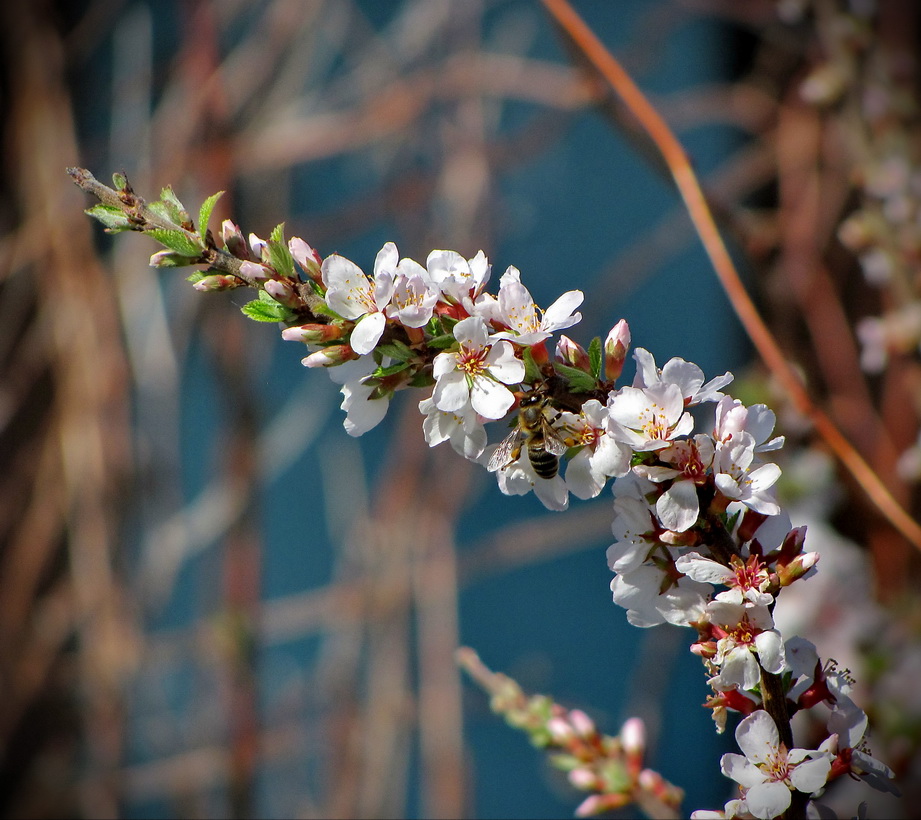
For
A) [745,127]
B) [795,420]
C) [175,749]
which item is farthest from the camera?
[745,127]

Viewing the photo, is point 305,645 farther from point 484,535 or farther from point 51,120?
point 51,120

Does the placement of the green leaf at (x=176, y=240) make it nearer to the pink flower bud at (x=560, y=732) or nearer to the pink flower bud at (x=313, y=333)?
the pink flower bud at (x=313, y=333)

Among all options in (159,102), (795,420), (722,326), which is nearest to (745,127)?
(722,326)

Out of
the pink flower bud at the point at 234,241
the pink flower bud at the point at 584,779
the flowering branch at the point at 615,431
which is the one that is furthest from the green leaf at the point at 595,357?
the pink flower bud at the point at 584,779

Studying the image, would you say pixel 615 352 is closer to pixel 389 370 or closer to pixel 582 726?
pixel 389 370

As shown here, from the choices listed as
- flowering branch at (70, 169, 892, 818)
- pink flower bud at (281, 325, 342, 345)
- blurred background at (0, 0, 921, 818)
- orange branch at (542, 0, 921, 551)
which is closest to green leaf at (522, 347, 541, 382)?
flowering branch at (70, 169, 892, 818)

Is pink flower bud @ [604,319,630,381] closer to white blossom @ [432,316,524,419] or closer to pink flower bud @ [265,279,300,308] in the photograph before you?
white blossom @ [432,316,524,419]
